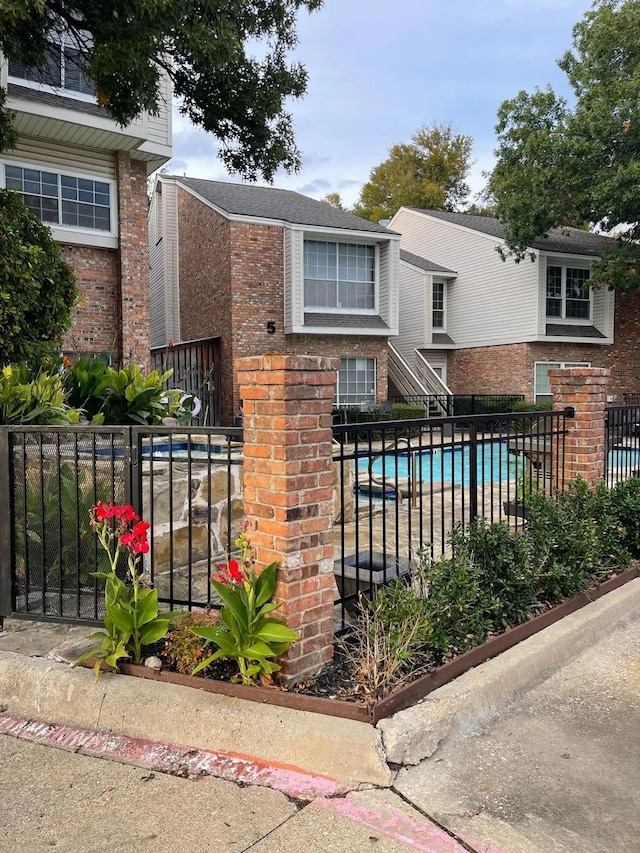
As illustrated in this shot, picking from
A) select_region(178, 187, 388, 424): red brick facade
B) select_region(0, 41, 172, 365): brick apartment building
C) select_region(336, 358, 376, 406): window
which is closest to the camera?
select_region(0, 41, 172, 365): brick apartment building

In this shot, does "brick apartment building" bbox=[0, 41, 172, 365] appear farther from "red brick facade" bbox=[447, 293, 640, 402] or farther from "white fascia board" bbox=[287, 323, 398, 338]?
"red brick facade" bbox=[447, 293, 640, 402]

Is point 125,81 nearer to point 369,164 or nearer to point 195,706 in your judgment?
point 195,706

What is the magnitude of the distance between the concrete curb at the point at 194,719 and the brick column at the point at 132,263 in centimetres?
1039

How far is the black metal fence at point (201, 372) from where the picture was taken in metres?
16.7

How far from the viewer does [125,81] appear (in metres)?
7.65

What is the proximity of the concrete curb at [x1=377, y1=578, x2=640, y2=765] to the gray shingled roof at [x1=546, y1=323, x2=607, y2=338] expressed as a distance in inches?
708

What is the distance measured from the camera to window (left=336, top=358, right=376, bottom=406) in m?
18.8

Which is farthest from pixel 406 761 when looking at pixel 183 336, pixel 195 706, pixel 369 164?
pixel 369 164

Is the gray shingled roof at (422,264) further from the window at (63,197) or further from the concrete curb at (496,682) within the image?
the concrete curb at (496,682)

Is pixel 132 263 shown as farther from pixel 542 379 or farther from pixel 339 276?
pixel 542 379

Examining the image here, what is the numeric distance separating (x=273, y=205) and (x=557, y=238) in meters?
10.6

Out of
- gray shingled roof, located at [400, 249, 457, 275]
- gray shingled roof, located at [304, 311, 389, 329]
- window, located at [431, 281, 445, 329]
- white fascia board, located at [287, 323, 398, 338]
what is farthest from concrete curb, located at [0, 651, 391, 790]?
window, located at [431, 281, 445, 329]

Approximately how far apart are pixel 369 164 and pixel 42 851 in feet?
129

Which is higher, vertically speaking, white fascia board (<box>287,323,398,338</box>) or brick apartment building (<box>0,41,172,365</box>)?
brick apartment building (<box>0,41,172,365</box>)
